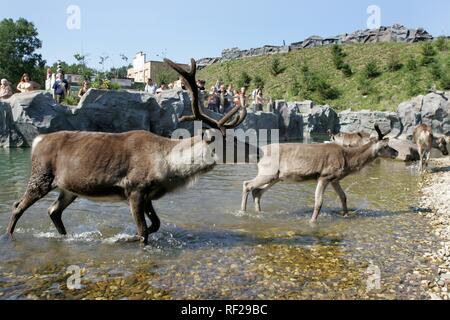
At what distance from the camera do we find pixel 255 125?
2942cm

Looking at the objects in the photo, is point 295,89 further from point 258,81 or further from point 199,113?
point 199,113

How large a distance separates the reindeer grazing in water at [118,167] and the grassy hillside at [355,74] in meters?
42.2

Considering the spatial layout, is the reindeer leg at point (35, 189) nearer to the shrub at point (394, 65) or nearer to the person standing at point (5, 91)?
the person standing at point (5, 91)

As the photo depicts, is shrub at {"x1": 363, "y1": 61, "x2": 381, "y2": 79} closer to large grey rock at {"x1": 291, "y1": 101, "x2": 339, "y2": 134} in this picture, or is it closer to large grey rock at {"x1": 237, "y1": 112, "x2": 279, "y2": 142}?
large grey rock at {"x1": 291, "y1": 101, "x2": 339, "y2": 134}

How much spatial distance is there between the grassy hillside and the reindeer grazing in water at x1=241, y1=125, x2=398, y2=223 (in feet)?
127

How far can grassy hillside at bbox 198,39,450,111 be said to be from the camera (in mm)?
48906

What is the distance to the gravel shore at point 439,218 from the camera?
15.8 feet

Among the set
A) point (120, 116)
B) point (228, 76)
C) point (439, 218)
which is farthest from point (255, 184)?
point (228, 76)

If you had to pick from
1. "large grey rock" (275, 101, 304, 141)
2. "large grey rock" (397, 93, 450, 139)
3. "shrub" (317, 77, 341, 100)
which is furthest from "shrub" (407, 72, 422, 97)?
"large grey rock" (275, 101, 304, 141)

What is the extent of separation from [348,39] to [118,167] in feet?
243

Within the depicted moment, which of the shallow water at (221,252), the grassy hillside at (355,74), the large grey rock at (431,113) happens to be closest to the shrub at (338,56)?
the grassy hillside at (355,74)

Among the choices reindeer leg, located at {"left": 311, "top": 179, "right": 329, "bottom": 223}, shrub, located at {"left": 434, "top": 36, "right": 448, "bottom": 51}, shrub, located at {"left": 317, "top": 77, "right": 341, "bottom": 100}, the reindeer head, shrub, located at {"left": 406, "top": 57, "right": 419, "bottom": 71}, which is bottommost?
reindeer leg, located at {"left": 311, "top": 179, "right": 329, "bottom": 223}

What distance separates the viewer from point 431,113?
33.7 meters
